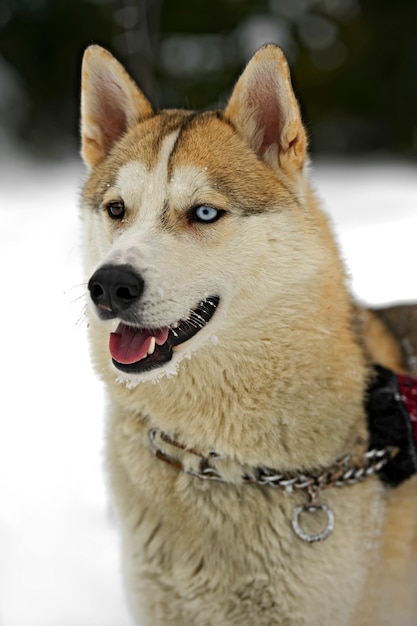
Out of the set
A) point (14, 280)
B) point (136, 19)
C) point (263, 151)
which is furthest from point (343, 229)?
point (263, 151)

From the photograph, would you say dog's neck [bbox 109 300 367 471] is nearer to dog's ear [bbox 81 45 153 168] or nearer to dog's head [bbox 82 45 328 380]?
dog's head [bbox 82 45 328 380]

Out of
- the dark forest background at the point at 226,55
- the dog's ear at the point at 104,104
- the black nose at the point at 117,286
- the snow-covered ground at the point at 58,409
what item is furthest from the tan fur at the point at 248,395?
the dark forest background at the point at 226,55

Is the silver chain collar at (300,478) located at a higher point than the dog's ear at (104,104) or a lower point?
lower

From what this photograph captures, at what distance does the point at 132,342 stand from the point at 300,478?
735 mm

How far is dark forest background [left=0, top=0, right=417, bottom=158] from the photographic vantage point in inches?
526

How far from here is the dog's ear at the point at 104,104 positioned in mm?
2721

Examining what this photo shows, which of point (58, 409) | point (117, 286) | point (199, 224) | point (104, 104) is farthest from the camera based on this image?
point (58, 409)

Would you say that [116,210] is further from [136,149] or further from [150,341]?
[150,341]

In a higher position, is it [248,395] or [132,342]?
[132,342]

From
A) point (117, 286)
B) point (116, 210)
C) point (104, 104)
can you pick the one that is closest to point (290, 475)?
point (117, 286)

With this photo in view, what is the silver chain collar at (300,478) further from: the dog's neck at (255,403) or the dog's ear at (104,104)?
the dog's ear at (104,104)

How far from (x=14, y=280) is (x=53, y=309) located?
1.07m

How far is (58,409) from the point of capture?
5.02 meters

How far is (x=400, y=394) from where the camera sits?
2.63 metres
